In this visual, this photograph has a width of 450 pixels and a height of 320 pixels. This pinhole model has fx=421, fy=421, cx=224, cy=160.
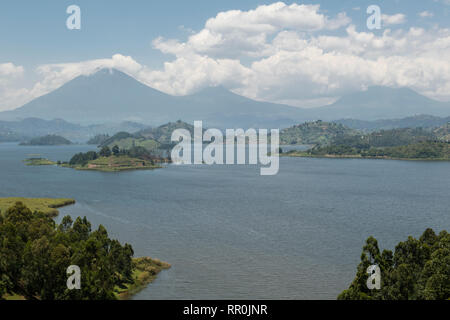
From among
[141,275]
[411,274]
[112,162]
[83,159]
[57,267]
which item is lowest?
[141,275]

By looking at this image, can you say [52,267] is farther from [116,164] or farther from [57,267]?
[116,164]

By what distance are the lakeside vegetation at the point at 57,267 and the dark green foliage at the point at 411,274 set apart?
17.8 metres

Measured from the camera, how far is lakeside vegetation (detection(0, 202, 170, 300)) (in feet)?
101

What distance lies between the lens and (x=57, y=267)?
1255 inches

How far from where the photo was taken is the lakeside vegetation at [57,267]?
30.8m

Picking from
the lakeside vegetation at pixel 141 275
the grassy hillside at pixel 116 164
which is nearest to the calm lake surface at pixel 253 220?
the lakeside vegetation at pixel 141 275

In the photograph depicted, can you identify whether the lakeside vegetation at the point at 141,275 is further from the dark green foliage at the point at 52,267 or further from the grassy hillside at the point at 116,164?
the grassy hillside at the point at 116,164

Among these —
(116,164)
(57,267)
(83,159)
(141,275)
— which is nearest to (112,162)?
(116,164)

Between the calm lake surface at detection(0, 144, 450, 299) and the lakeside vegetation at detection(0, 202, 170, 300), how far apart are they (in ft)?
10.3

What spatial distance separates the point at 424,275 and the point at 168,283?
21128mm

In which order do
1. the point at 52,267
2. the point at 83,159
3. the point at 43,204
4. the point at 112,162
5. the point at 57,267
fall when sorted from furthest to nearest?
the point at 83,159 < the point at 112,162 < the point at 43,204 < the point at 57,267 < the point at 52,267

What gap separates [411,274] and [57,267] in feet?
86.9

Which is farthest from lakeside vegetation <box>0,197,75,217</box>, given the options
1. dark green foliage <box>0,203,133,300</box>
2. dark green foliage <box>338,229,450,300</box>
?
dark green foliage <box>338,229,450,300</box>
